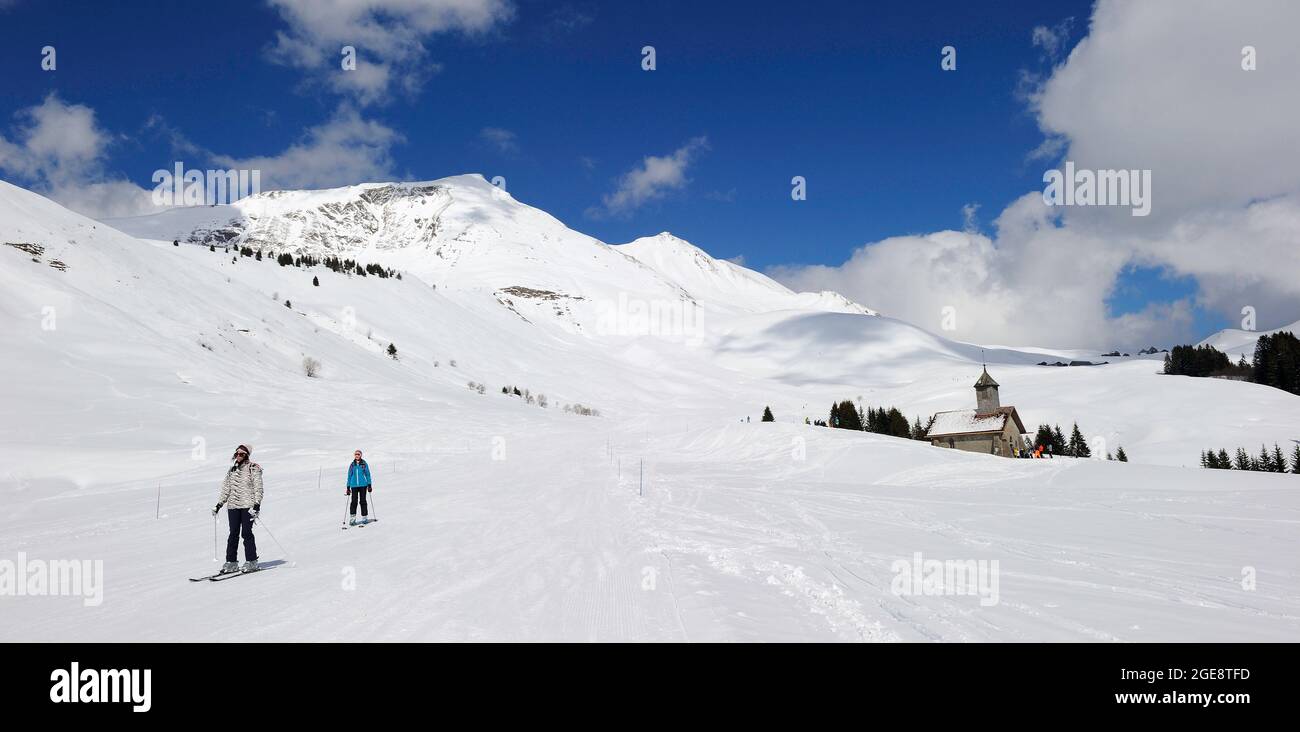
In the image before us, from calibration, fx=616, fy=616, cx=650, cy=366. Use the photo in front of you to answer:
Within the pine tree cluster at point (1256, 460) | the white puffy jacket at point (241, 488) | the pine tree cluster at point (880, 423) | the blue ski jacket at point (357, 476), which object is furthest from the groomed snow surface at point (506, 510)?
the pine tree cluster at point (880, 423)

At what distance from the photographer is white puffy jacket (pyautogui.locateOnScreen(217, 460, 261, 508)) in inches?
432

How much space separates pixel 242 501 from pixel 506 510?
7.52m

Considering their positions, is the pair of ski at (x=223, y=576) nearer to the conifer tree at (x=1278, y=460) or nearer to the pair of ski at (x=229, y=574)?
the pair of ski at (x=229, y=574)

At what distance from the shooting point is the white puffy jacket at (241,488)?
10984 millimetres

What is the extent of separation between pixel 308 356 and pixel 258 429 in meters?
24.8

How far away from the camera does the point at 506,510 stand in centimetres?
1761

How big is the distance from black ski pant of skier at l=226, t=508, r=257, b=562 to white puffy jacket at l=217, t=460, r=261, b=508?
0.46 ft

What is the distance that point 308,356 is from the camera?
55.8 m

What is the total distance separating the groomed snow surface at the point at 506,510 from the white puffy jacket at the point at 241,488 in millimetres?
1282

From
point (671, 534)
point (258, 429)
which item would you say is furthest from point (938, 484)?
point (258, 429)

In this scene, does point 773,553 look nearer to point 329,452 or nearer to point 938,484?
point 938,484

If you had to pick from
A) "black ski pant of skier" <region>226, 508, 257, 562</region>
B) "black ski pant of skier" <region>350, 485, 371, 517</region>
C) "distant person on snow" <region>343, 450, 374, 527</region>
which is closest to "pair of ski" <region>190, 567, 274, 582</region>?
"black ski pant of skier" <region>226, 508, 257, 562</region>

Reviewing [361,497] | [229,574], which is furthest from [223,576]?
[361,497]

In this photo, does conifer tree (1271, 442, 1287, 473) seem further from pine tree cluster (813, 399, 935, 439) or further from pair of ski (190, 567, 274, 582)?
pair of ski (190, 567, 274, 582)
